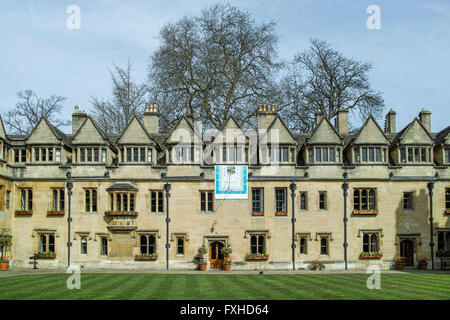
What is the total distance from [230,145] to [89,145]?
9703 mm

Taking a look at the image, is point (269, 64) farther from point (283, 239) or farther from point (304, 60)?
point (283, 239)

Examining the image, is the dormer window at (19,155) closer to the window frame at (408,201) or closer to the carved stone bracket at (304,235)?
the carved stone bracket at (304,235)

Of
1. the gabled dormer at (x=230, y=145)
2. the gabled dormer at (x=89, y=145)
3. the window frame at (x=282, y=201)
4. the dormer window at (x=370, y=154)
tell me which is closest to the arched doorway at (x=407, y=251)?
the dormer window at (x=370, y=154)

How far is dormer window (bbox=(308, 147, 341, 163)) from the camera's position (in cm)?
3653

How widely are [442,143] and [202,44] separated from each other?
21.4 m

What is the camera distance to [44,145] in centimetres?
3622

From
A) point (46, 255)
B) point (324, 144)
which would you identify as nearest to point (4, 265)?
point (46, 255)

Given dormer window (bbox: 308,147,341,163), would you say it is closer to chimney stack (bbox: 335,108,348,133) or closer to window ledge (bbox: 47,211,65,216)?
chimney stack (bbox: 335,108,348,133)

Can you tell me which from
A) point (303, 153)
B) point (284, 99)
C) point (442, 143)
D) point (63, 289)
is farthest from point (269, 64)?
point (63, 289)

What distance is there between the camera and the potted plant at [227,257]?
3456cm

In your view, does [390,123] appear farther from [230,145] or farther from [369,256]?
[230,145]

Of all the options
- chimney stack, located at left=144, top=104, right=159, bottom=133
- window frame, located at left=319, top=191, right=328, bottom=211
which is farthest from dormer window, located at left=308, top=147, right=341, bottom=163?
chimney stack, located at left=144, top=104, right=159, bottom=133

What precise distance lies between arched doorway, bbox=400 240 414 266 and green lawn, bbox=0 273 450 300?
7808mm

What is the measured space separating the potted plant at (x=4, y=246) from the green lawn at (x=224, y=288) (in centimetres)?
727
